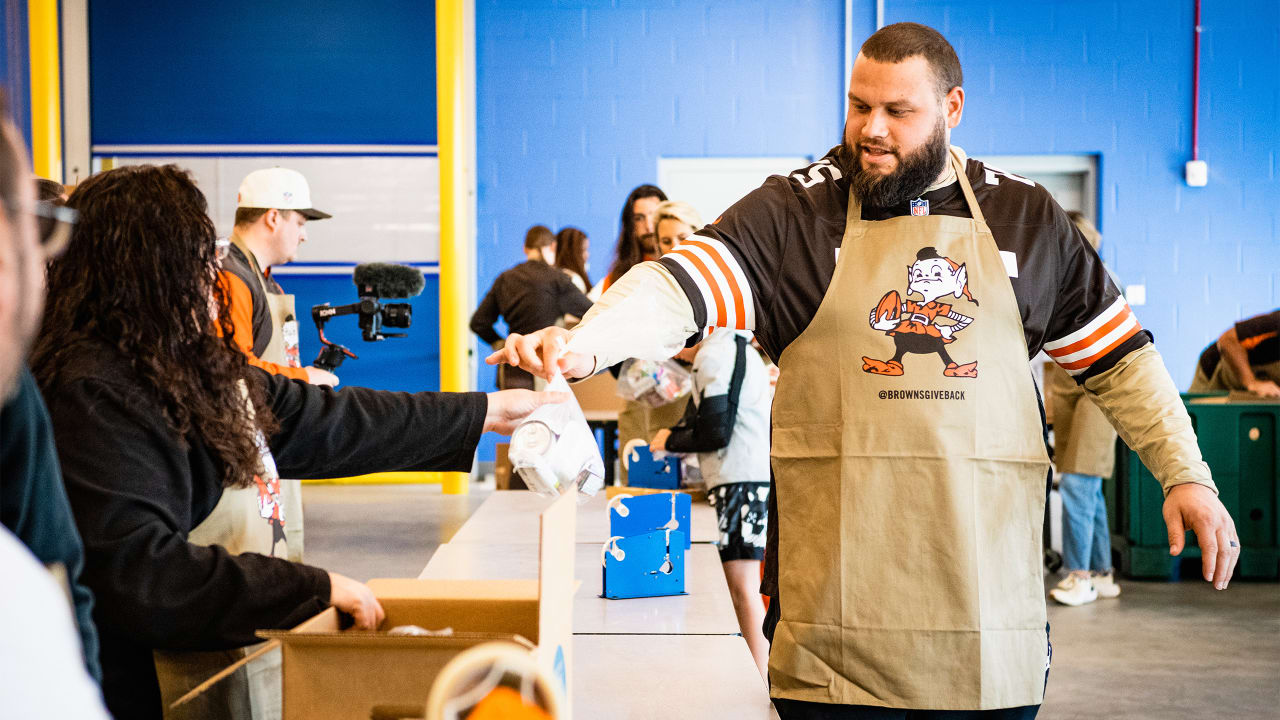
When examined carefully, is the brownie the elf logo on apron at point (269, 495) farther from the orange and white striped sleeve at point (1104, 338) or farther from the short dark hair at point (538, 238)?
the short dark hair at point (538, 238)

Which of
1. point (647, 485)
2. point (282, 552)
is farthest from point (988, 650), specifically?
point (647, 485)

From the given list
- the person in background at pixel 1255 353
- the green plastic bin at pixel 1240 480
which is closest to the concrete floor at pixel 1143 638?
the green plastic bin at pixel 1240 480

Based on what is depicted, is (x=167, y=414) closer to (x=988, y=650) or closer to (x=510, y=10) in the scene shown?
(x=988, y=650)

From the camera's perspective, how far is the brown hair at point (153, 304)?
1.50 meters

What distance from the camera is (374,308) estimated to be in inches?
185

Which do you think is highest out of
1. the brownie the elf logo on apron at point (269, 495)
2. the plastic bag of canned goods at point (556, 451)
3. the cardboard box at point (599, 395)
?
the plastic bag of canned goods at point (556, 451)

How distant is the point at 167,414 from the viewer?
1483 millimetres

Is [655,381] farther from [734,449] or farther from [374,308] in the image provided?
[374,308]

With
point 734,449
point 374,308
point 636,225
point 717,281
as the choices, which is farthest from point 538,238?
point 717,281

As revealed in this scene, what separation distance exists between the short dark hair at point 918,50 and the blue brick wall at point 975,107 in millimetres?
6869

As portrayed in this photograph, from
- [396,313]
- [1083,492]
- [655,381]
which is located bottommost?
[1083,492]

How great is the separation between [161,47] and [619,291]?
25.3ft

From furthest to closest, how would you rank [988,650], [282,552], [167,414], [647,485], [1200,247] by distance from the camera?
[1200,247], [647,485], [282,552], [988,650], [167,414]

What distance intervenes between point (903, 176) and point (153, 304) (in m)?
1.11
